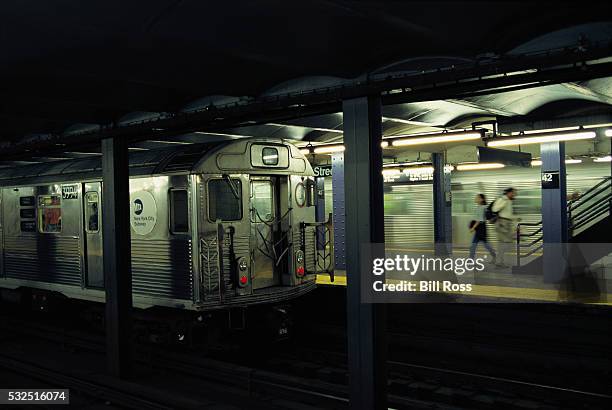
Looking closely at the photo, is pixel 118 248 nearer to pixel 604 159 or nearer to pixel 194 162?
pixel 194 162

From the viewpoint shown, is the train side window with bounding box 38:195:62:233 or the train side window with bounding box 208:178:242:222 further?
the train side window with bounding box 38:195:62:233

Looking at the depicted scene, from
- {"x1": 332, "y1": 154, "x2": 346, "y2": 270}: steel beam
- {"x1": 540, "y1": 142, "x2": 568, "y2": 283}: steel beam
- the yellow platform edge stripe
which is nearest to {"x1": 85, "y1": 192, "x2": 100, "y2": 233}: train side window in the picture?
the yellow platform edge stripe

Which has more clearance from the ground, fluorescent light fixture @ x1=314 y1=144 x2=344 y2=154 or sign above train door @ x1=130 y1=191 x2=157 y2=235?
fluorescent light fixture @ x1=314 y1=144 x2=344 y2=154

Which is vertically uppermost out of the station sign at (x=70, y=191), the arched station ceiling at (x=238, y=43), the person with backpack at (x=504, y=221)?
the arched station ceiling at (x=238, y=43)

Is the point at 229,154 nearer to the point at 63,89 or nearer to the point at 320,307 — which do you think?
the point at 63,89

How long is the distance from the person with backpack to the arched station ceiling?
8256 millimetres

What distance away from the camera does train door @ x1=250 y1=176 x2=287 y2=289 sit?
9.58 meters

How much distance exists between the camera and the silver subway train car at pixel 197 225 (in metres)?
8.74

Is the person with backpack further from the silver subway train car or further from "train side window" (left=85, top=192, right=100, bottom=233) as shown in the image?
"train side window" (left=85, top=192, right=100, bottom=233)

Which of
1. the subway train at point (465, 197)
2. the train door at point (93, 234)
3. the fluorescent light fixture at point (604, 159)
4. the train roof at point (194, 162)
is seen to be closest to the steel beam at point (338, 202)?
the train roof at point (194, 162)

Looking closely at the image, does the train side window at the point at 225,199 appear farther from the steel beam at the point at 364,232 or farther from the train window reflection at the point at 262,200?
the steel beam at the point at 364,232

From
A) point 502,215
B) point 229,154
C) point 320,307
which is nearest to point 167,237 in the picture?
point 229,154

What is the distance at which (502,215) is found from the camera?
48.1 feet

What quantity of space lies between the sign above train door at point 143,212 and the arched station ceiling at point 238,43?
2.53m
